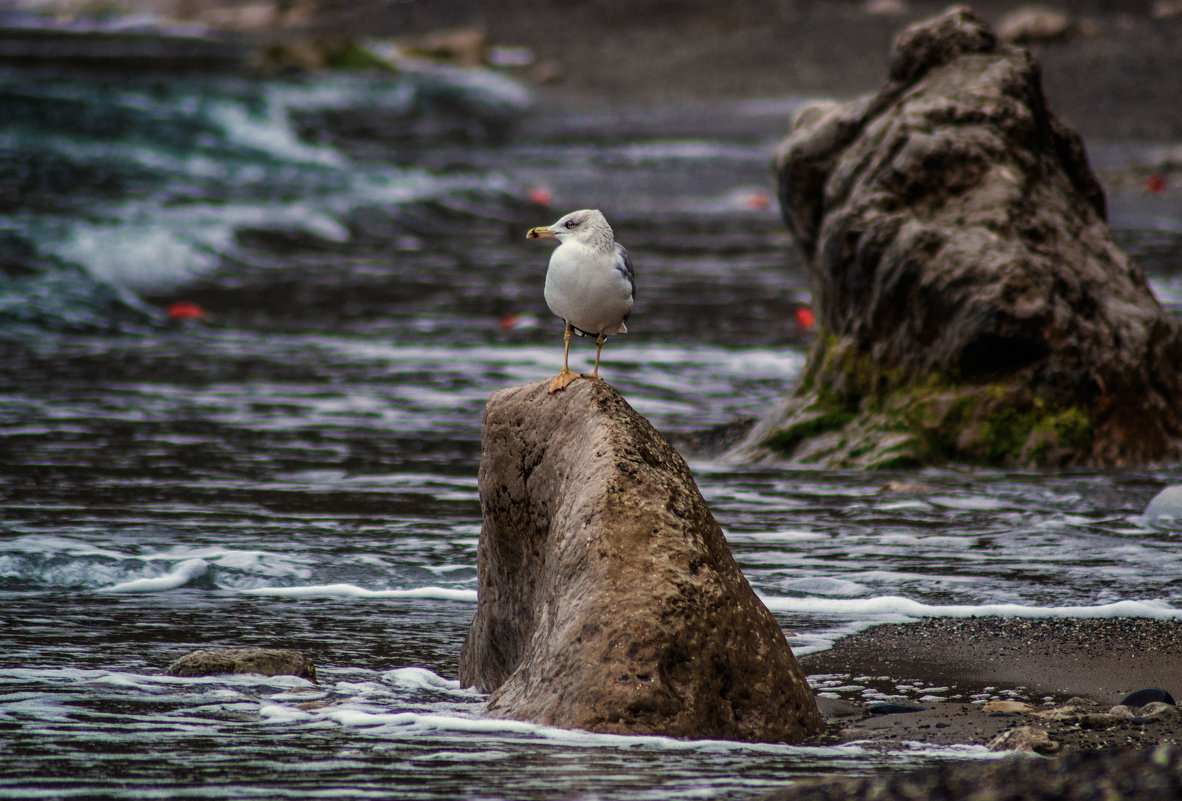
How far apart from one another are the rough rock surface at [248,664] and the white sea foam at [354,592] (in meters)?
1.31

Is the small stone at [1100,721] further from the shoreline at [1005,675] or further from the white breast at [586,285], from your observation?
the white breast at [586,285]

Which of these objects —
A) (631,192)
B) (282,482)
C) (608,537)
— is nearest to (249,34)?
(631,192)

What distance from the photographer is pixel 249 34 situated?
2562 inches

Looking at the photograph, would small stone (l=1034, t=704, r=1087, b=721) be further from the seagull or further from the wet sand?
the wet sand

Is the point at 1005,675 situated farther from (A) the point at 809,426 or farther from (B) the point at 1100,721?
(A) the point at 809,426

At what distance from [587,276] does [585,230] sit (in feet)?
0.54

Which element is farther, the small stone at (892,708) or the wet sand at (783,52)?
the wet sand at (783,52)

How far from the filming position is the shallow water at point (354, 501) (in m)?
3.77

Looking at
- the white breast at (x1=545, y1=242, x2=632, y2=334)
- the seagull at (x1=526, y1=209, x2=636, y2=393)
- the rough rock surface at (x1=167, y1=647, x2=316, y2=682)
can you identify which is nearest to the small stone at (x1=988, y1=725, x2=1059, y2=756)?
the seagull at (x1=526, y1=209, x2=636, y2=393)

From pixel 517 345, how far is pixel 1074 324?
5.87 meters

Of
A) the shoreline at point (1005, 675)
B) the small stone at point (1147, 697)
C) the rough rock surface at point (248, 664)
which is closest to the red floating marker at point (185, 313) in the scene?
the rough rock surface at point (248, 664)

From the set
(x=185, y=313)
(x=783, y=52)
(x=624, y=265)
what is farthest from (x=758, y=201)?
(x=624, y=265)

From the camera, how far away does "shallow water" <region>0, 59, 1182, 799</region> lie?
3.77m

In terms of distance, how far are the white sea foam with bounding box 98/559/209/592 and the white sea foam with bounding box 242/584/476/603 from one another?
0.93ft
